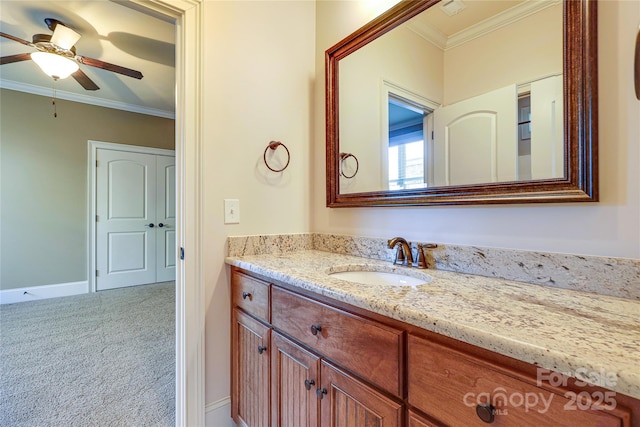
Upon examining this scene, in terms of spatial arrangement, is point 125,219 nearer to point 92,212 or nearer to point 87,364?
point 92,212

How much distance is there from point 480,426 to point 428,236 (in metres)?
0.77

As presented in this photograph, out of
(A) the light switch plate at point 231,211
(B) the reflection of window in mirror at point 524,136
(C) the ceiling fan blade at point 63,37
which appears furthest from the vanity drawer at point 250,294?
(C) the ceiling fan blade at point 63,37

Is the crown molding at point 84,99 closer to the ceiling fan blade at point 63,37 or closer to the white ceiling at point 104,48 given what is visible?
the white ceiling at point 104,48

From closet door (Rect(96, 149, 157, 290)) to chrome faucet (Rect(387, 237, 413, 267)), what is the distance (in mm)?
4139

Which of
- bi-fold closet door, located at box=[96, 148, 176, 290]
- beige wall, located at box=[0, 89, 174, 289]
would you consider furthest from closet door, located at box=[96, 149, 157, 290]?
beige wall, located at box=[0, 89, 174, 289]

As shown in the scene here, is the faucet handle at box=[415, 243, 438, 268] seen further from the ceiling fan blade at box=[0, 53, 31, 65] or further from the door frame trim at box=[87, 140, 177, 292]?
the door frame trim at box=[87, 140, 177, 292]

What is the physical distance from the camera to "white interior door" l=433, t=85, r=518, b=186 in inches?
40.5

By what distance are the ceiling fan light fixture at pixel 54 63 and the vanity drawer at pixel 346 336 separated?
2.76 m

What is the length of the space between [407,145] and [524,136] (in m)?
0.46

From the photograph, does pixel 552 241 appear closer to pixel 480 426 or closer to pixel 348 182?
pixel 480 426

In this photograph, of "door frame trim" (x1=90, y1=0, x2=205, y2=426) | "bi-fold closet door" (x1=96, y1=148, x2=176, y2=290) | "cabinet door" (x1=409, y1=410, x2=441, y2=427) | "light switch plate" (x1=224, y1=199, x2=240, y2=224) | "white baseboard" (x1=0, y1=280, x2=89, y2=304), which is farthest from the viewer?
"bi-fold closet door" (x1=96, y1=148, x2=176, y2=290)

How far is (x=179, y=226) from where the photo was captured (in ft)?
4.64

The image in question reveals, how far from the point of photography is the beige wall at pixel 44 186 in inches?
134

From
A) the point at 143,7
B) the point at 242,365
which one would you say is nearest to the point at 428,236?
the point at 242,365
